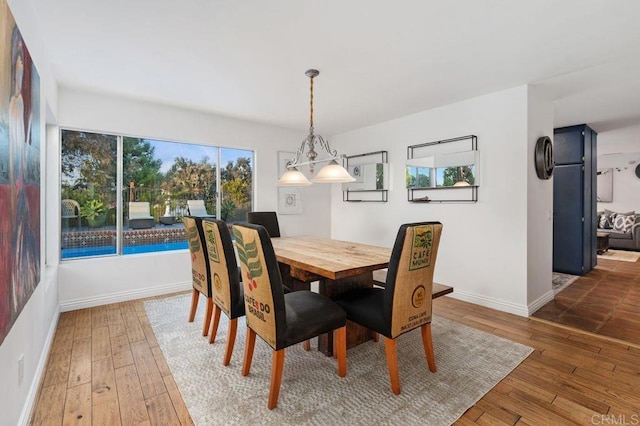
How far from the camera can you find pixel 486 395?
6.00 feet

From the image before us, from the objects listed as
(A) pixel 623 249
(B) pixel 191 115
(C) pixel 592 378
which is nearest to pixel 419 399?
(C) pixel 592 378

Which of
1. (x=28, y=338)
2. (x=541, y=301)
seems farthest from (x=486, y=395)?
(x=28, y=338)

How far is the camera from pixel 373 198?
4691mm

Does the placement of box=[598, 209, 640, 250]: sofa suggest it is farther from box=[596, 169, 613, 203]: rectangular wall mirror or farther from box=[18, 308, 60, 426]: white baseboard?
box=[18, 308, 60, 426]: white baseboard

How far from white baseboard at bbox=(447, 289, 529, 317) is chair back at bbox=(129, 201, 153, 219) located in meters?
3.82

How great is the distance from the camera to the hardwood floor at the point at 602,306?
2793mm

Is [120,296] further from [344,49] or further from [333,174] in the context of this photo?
[344,49]

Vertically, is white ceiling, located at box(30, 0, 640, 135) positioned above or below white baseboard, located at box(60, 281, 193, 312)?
above

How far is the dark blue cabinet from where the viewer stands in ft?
14.9

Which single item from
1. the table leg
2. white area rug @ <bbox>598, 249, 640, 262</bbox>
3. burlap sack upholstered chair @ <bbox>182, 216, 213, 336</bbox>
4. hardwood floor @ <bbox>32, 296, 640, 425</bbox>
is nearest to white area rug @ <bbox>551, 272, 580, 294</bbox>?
hardwood floor @ <bbox>32, 296, 640, 425</bbox>

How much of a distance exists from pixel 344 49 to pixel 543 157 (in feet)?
7.77

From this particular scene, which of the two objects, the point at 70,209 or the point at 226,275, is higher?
the point at 70,209

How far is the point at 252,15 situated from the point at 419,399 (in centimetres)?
253

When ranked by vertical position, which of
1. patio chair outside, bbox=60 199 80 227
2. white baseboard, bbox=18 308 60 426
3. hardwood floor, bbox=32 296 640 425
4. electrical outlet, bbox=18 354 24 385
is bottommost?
hardwood floor, bbox=32 296 640 425
